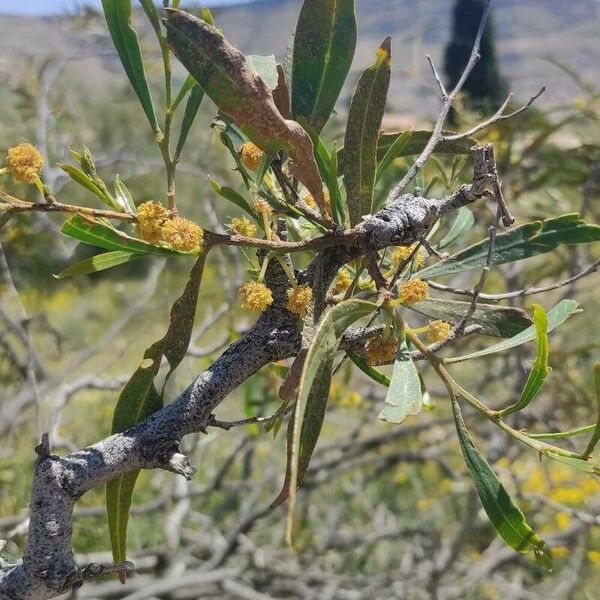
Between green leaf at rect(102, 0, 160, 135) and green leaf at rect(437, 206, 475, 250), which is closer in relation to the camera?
green leaf at rect(102, 0, 160, 135)

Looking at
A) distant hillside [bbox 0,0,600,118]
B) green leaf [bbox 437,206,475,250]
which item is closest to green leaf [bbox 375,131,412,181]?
green leaf [bbox 437,206,475,250]

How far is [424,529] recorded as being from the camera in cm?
222

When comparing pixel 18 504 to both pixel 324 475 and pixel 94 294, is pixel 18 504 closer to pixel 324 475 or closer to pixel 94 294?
pixel 324 475

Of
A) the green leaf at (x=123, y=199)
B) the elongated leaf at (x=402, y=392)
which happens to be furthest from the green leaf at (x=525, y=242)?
the green leaf at (x=123, y=199)

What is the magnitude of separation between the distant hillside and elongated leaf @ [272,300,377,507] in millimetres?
699

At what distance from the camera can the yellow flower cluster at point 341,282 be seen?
0.55 metres

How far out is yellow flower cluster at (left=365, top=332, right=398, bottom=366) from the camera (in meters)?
0.51

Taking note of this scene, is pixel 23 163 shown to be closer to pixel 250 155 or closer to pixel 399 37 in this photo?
pixel 250 155

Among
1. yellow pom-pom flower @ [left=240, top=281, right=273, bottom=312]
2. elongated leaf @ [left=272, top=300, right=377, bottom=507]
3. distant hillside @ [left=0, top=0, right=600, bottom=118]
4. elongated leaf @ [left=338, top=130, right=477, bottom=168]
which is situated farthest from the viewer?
distant hillside @ [left=0, top=0, right=600, bottom=118]

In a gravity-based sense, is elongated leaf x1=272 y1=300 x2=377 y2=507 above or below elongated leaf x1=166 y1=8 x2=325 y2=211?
below

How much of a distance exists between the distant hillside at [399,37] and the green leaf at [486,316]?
1.82ft

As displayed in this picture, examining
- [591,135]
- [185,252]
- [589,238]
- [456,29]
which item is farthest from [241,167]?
[456,29]

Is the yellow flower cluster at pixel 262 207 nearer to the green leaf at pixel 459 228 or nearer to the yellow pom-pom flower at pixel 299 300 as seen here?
the yellow pom-pom flower at pixel 299 300

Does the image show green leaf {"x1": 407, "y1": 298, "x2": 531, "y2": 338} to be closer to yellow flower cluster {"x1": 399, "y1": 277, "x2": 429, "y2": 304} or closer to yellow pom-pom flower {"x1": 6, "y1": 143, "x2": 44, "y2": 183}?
yellow flower cluster {"x1": 399, "y1": 277, "x2": 429, "y2": 304}
